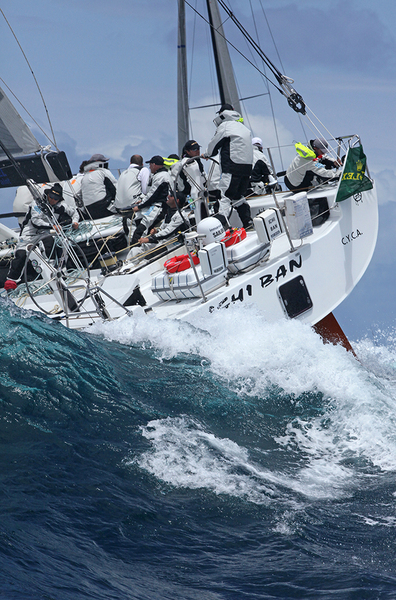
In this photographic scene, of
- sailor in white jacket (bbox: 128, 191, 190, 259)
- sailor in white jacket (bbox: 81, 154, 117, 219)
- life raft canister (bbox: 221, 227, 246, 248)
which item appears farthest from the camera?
sailor in white jacket (bbox: 81, 154, 117, 219)

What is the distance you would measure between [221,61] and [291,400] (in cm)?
800

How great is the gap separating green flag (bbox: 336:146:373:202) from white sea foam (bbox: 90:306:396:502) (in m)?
2.11

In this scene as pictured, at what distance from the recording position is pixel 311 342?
14.4 feet

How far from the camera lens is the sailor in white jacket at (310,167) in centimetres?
→ 672

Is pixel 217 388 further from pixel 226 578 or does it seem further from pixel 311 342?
pixel 226 578

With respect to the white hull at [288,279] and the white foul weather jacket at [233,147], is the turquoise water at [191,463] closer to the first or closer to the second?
the white hull at [288,279]

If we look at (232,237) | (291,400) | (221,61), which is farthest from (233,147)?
(221,61)

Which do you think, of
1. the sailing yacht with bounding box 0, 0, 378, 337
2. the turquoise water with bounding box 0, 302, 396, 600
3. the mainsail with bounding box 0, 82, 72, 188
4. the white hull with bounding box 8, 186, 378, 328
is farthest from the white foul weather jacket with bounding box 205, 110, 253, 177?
the turquoise water with bounding box 0, 302, 396, 600

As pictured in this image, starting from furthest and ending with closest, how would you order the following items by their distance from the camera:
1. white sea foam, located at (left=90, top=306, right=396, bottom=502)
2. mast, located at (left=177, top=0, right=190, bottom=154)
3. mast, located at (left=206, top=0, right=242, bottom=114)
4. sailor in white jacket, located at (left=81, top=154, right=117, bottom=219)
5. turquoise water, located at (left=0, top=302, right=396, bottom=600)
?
mast, located at (left=177, top=0, right=190, bottom=154)
mast, located at (left=206, top=0, right=242, bottom=114)
sailor in white jacket, located at (left=81, top=154, right=117, bottom=219)
white sea foam, located at (left=90, top=306, right=396, bottom=502)
turquoise water, located at (left=0, top=302, right=396, bottom=600)

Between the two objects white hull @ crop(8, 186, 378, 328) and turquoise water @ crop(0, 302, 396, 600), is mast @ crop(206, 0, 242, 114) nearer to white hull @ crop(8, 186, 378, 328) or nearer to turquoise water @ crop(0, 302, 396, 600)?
white hull @ crop(8, 186, 378, 328)

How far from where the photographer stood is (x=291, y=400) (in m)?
3.95

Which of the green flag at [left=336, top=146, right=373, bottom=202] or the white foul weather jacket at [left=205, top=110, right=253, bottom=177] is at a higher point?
the green flag at [left=336, top=146, right=373, bottom=202]

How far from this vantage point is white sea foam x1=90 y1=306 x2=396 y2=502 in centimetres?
294

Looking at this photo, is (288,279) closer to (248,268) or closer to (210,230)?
(248,268)
